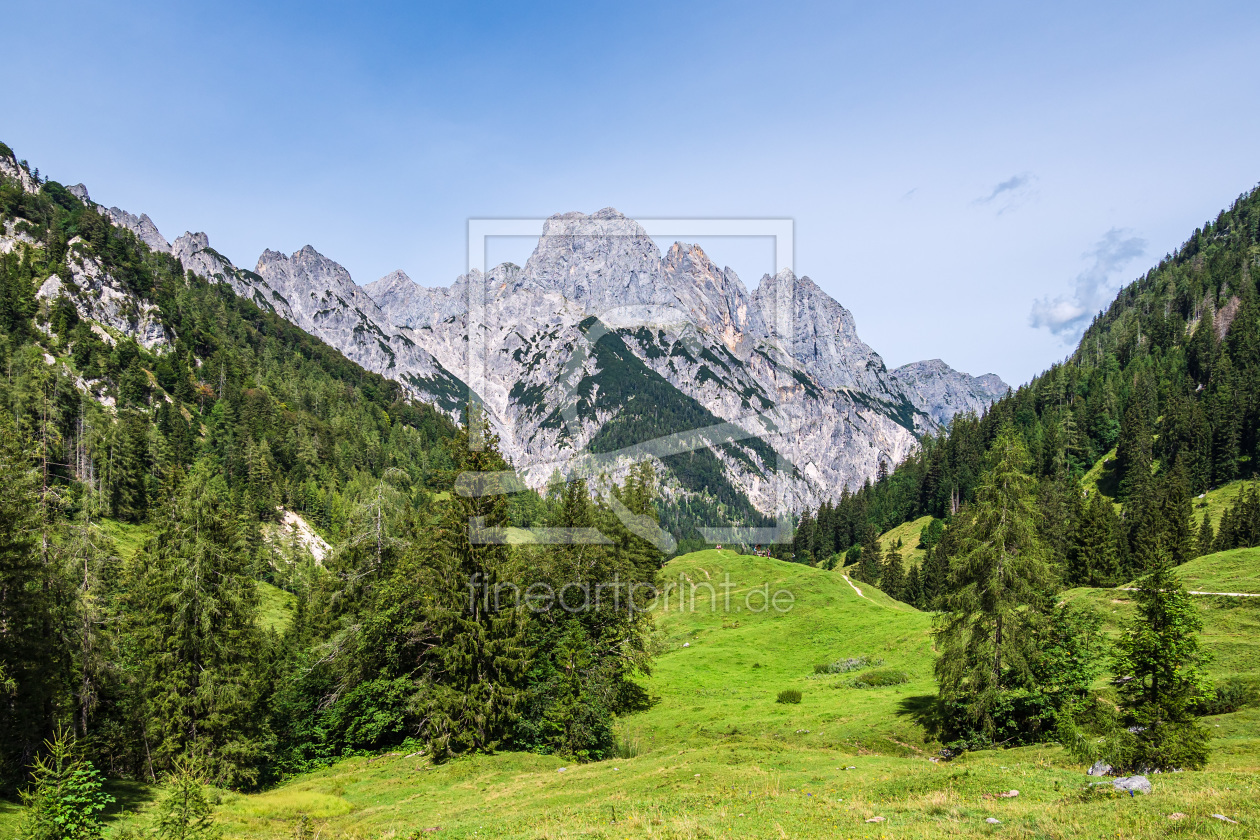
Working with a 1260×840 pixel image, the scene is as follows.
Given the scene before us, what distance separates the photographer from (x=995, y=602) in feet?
108

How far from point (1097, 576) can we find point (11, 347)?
615ft

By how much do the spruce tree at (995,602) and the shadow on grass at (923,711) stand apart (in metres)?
1.15

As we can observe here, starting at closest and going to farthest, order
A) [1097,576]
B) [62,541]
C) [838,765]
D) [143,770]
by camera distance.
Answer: [838,765], [62,541], [143,770], [1097,576]

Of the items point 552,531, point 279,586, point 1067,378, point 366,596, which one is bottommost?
point 279,586

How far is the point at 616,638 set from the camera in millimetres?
46219

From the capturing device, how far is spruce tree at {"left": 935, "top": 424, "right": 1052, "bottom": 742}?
3234cm

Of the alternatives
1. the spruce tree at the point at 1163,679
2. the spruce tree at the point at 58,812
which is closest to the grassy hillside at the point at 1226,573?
the spruce tree at the point at 1163,679

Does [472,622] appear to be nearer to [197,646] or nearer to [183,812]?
[197,646]

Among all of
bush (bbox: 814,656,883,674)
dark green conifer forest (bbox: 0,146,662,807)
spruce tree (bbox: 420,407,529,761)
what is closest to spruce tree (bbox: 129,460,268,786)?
dark green conifer forest (bbox: 0,146,662,807)

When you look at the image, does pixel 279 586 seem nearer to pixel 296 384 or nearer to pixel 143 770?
pixel 143 770

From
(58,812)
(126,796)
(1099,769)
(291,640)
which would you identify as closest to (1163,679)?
(1099,769)

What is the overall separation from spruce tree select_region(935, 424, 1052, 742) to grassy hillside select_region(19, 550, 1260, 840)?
10.5 ft

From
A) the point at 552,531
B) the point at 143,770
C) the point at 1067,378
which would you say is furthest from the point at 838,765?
the point at 1067,378

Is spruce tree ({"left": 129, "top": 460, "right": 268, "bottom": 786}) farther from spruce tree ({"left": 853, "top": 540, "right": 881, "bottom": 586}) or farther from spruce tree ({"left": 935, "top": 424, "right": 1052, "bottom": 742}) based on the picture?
spruce tree ({"left": 853, "top": 540, "right": 881, "bottom": 586})
